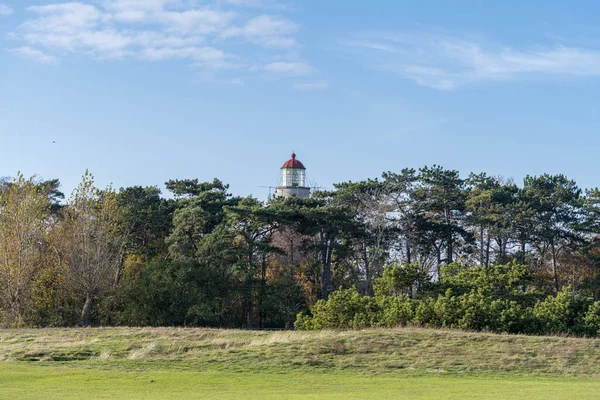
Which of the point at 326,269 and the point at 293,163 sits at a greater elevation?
the point at 293,163

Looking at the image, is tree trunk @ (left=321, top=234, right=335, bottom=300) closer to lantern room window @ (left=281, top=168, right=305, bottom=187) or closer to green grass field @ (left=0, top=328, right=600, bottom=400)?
lantern room window @ (left=281, top=168, right=305, bottom=187)

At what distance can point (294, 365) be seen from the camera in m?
25.5

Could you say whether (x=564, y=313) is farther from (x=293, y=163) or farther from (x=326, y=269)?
(x=293, y=163)

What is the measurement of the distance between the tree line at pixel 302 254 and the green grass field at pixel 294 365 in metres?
7.85

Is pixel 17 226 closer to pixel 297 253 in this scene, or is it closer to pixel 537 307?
pixel 297 253

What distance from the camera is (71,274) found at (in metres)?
48.8

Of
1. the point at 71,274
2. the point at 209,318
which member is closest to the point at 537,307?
the point at 209,318

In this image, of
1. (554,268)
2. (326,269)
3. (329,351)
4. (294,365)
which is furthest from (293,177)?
(294,365)

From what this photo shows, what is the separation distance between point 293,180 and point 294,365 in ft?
142

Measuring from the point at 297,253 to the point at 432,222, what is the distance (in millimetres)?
11270

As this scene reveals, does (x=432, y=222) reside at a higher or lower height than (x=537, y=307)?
higher

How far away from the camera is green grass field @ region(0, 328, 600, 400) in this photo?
18953mm

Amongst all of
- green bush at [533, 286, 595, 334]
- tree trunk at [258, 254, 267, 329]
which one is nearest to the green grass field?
green bush at [533, 286, 595, 334]

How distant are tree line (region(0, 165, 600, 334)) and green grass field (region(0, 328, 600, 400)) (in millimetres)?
7855
